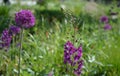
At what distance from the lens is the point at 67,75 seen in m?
2.87

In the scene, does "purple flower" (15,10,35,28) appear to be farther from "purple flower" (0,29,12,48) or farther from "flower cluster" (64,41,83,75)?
"flower cluster" (64,41,83,75)

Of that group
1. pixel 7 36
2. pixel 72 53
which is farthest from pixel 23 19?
pixel 72 53

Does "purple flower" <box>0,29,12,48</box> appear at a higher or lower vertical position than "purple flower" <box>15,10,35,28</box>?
lower

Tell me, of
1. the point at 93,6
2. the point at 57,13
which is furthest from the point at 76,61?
the point at 93,6

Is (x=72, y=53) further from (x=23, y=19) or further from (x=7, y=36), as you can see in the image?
(x=7, y=36)

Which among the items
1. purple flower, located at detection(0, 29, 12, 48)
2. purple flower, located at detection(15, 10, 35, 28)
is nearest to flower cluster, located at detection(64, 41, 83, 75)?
purple flower, located at detection(15, 10, 35, 28)

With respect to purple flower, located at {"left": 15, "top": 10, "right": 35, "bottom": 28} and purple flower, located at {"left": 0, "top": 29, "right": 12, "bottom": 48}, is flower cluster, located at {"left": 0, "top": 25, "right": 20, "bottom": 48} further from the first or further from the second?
purple flower, located at {"left": 15, "top": 10, "right": 35, "bottom": 28}

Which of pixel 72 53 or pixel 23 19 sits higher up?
pixel 23 19

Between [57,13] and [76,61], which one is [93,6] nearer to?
[57,13]

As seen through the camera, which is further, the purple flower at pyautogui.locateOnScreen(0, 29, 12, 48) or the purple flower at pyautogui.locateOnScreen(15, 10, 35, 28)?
the purple flower at pyautogui.locateOnScreen(0, 29, 12, 48)

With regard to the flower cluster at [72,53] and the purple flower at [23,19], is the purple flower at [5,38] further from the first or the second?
the flower cluster at [72,53]

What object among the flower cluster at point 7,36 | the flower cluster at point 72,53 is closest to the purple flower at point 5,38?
the flower cluster at point 7,36

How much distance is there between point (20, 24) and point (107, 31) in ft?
11.4

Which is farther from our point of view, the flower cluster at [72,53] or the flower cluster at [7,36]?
the flower cluster at [7,36]
